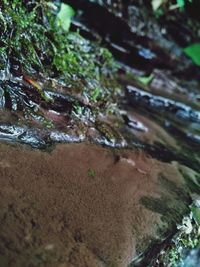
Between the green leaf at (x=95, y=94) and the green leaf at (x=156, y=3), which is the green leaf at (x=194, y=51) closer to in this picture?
the green leaf at (x=156, y=3)

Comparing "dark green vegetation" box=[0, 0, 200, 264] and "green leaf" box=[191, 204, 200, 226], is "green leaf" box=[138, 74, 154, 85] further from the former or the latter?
"green leaf" box=[191, 204, 200, 226]

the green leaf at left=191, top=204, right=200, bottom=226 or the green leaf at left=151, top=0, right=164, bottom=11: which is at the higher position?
the green leaf at left=151, top=0, right=164, bottom=11

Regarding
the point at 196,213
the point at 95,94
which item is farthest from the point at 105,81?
the point at 196,213

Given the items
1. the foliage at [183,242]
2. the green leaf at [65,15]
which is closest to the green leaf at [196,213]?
the foliage at [183,242]

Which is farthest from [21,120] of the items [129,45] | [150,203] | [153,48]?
[153,48]

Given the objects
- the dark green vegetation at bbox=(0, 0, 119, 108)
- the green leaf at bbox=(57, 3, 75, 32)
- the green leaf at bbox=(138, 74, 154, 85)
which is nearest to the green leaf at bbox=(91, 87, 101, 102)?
the dark green vegetation at bbox=(0, 0, 119, 108)

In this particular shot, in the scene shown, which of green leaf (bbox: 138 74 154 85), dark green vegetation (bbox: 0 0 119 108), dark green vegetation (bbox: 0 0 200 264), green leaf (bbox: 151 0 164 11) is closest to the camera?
dark green vegetation (bbox: 0 0 200 264)

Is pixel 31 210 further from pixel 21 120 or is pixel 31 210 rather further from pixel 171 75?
pixel 171 75

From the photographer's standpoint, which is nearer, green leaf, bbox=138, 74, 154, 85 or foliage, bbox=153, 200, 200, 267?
foliage, bbox=153, 200, 200, 267

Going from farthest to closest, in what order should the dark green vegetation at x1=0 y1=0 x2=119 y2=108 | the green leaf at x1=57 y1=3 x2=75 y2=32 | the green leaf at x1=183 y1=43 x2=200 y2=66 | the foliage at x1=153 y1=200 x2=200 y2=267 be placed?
the green leaf at x1=183 y1=43 x2=200 y2=66 < the green leaf at x1=57 y1=3 x2=75 y2=32 < the dark green vegetation at x1=0 y1=0 x2=119 y2=108 < the foliage at x1=153 y1=200 x2=200 y2=267
